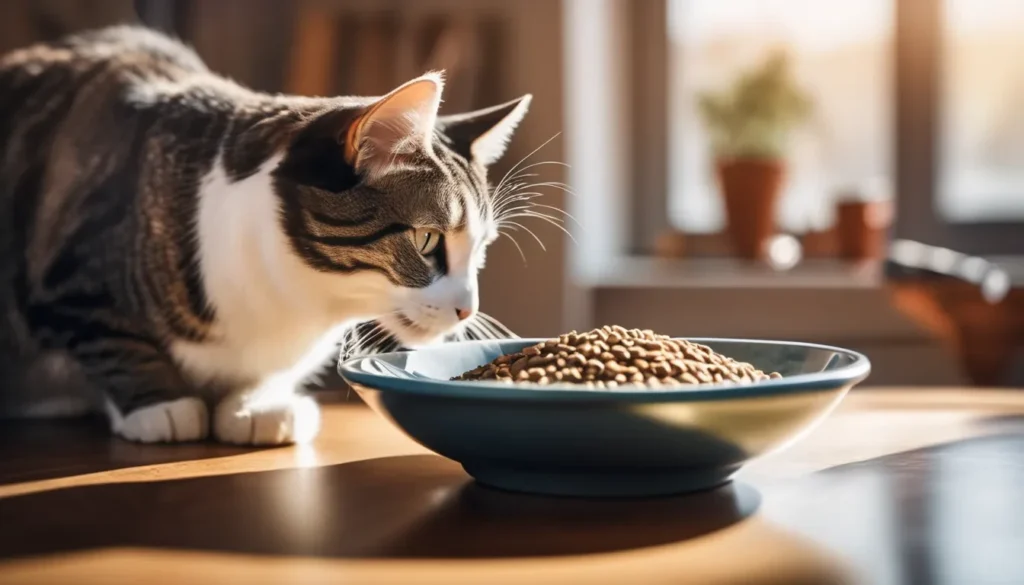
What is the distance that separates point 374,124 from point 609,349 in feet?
0.95

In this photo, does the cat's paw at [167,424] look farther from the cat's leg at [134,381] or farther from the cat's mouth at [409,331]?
the cat's mouth at [409,331]

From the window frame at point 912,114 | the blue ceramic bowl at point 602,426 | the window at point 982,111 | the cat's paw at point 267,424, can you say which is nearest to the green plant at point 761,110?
the window frame at point 912,114

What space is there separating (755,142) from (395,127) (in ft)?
5.98

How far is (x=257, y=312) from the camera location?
0.92m

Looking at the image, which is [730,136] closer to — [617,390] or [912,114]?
[912,114]

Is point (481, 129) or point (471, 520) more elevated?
point (481, 129)

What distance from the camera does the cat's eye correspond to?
2.87ft

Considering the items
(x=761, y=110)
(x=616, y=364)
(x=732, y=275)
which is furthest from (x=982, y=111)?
(x=616, y=364)

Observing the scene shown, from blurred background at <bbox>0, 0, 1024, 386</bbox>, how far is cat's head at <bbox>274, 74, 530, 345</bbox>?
91cm

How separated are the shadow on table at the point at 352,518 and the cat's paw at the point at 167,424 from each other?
0.17m

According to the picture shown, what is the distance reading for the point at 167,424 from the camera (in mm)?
850

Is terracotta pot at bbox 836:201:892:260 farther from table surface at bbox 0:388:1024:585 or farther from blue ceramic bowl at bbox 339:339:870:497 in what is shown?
blue ceramic bowl at bbox 339:339:870:497

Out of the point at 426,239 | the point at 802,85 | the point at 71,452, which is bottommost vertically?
the point at 71,452

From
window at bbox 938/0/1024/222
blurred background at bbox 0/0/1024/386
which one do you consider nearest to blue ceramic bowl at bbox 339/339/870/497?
blurred background at bbox 0/0/1024/386
